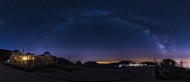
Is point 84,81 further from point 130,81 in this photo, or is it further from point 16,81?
point 16,81

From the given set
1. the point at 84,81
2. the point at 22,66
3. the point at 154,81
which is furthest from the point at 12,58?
the point at 154,81

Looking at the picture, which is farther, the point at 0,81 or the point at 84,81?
the point at 84,81

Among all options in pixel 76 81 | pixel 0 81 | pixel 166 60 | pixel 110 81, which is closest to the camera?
pixel 0 81

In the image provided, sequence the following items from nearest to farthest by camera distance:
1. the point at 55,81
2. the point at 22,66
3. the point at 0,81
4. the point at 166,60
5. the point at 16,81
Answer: the point at 0,81 < the point at 16,81 < the point at 55,81 < the point at 22,66 < the point at 166,60

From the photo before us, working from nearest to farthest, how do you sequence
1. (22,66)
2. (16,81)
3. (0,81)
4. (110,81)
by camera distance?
(0,81)
(16,81)
(110,81)
(22,66)

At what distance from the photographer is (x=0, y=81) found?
23.1 metres

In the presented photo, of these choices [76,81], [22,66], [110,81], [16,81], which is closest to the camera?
[16,81]

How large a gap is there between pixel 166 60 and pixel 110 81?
92.3 m

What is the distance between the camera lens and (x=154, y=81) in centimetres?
3164

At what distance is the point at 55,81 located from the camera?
2747 centimetres

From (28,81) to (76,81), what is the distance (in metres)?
6.55

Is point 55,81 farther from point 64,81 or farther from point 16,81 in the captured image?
point 16,81

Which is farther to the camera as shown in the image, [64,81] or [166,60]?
[166,60]

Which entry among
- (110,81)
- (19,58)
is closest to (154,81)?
(110,81)
